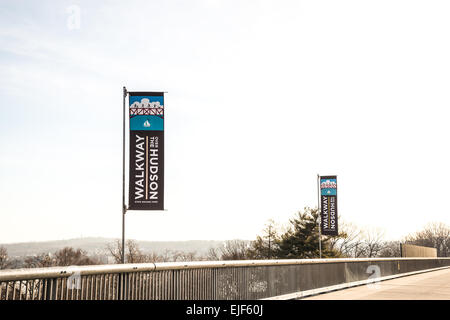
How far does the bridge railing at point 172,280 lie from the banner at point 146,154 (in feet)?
11.4

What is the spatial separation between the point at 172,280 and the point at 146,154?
523cm

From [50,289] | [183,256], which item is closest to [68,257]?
[183,256]

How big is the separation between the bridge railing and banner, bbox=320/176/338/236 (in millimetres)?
15381

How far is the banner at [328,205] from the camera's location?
3403 centimetres

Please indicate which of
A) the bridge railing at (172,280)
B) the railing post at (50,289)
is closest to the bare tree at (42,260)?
the bridge railing at (172,280)

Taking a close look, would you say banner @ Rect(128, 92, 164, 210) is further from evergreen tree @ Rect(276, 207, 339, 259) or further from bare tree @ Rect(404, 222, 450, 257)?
A: bare tree @ Rect(404, 222, 450, 257)

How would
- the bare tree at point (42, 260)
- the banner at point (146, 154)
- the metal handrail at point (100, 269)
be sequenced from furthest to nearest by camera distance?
1. the bare tree at point (42, 260)
2. the banner at point (146, 154)
3. the metal handrail at point (100, 269)

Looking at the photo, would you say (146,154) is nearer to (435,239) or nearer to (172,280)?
(172,280)

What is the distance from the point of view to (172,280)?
1008cm

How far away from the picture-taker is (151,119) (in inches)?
579

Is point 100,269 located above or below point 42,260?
above

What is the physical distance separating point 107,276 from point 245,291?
5.00m

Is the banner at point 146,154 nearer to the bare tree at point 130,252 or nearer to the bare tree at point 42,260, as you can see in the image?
the bare tree at point 42,260
